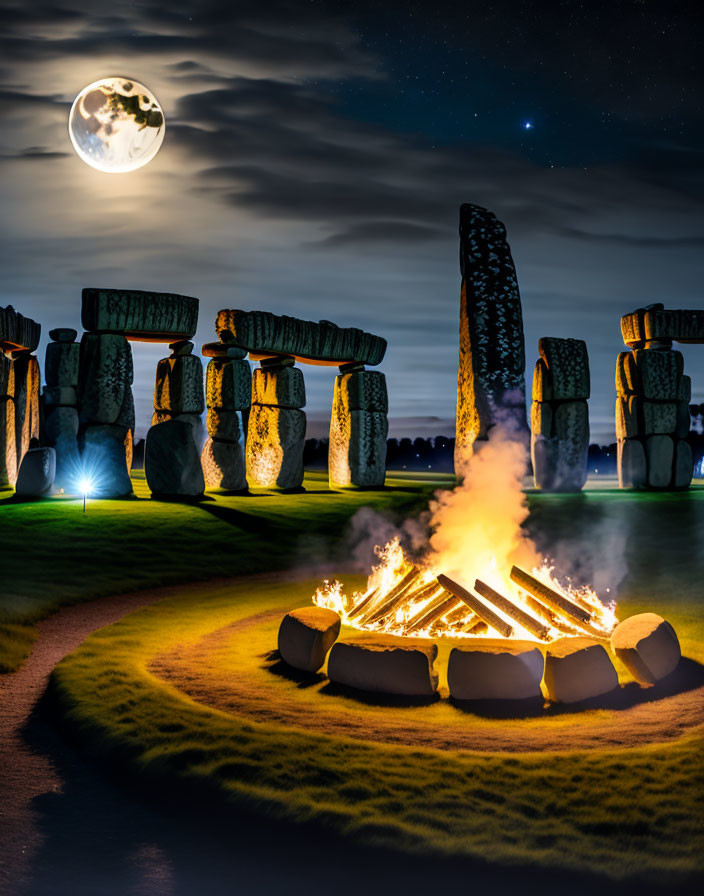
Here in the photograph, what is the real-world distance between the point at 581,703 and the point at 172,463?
12.6m

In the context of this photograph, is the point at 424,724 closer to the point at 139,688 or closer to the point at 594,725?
the point at 594,725

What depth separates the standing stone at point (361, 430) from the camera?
22.1 m

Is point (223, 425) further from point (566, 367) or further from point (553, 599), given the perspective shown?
point (553, 599)

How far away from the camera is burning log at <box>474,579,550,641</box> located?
7.75 meters

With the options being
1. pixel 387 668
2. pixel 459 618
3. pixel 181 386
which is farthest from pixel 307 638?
pixel 181 386

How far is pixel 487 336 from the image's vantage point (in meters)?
16.3

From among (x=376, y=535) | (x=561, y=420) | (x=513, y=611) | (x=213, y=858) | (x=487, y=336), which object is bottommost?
(x=213, y=858)

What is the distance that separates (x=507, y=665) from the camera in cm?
657

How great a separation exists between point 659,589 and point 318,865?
8661 millimetres

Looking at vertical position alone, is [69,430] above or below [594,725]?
above

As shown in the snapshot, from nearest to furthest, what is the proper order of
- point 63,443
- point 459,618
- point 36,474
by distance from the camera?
1. point 459,618
2. point 36,474
3. point 63,443

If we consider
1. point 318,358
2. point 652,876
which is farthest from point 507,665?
point 318,358

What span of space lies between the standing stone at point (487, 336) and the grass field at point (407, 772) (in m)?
9.59

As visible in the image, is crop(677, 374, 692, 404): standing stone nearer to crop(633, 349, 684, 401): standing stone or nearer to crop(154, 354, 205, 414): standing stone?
crop(633, 349, 684, 401): standing stone
